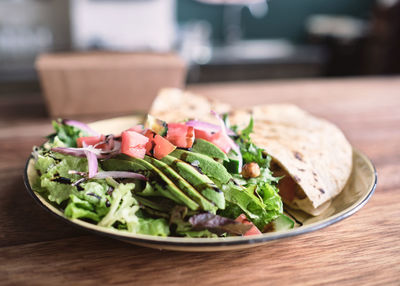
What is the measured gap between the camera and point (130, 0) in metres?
5.14

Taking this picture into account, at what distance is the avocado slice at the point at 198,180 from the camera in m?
0.93

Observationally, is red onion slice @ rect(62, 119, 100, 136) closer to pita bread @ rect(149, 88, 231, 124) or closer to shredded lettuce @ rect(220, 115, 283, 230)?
pita bread @ rect(149, 88, 231, 124)

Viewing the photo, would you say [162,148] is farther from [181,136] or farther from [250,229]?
[250,229]

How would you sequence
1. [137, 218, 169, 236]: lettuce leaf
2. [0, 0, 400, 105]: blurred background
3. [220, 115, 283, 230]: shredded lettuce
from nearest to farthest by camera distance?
[137, 218, 169, 236]: lettuce leaf < [220, 115, 283, 230]: shredded lettuce < [0, 0, 400, 105]: blurred background

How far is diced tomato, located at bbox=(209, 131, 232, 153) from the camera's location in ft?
3.81

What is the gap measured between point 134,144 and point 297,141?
23.5 inches

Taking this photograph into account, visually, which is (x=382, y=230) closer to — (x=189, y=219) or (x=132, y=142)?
(x=189, y=219)

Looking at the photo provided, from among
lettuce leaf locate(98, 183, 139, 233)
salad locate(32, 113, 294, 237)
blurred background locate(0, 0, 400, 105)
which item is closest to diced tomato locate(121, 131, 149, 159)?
salad locate(32, 113, 294, 237)

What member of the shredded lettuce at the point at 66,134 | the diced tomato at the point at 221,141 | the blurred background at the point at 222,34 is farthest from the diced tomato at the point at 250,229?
the blurred background at the point at 222,34

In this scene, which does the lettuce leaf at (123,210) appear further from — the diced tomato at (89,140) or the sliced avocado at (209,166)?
the diced tomato at (89,140)

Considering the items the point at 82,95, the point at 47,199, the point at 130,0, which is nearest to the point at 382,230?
the point at 47,199

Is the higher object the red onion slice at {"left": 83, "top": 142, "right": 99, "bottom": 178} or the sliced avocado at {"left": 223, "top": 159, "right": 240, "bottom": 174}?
the red onion slice at {"left": 83, "top": 142, "right": 99, "bottom": 178}

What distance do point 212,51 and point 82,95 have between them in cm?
427

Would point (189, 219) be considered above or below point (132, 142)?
below
